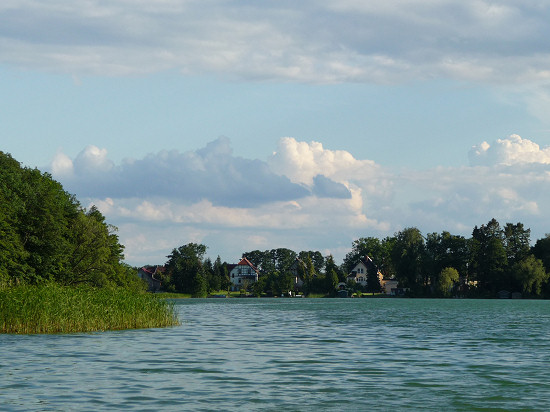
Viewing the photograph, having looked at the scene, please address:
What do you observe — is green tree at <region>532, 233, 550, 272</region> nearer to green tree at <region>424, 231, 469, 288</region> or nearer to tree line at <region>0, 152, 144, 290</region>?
green tree at <region>424, 231, 469, 288</region>

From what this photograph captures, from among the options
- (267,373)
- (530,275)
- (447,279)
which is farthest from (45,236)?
(530,275)

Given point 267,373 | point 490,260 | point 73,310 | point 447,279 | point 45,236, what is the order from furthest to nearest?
point 490,260 < point 447,279 < point 45,236 < point 73,310 < point 267,373

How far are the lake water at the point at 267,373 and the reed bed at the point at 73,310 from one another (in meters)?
0.88

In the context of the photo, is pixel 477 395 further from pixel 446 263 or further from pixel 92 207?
pixel 446 263

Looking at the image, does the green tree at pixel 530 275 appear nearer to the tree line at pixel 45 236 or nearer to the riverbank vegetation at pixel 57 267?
the riverbank vegetation at pixel 57 267

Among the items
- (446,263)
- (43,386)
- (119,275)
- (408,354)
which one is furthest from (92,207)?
(446,263)

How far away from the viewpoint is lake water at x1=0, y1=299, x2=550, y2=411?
21.2 meters

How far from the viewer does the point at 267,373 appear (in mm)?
27641

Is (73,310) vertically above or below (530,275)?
below

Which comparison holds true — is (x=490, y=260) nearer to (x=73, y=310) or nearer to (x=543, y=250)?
(x=543, y=250)

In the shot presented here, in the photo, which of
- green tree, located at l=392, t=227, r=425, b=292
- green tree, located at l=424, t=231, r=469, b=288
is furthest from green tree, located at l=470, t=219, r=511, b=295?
green tree, located at l=392, t=227, r=425, b=292

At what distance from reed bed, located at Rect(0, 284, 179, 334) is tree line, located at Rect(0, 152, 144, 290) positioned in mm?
24668

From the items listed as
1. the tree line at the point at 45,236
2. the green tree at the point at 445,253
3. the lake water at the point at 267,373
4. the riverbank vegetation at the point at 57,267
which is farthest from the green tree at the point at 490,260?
the lake water at the point at 267,373

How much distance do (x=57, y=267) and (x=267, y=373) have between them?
6107 centimetres
